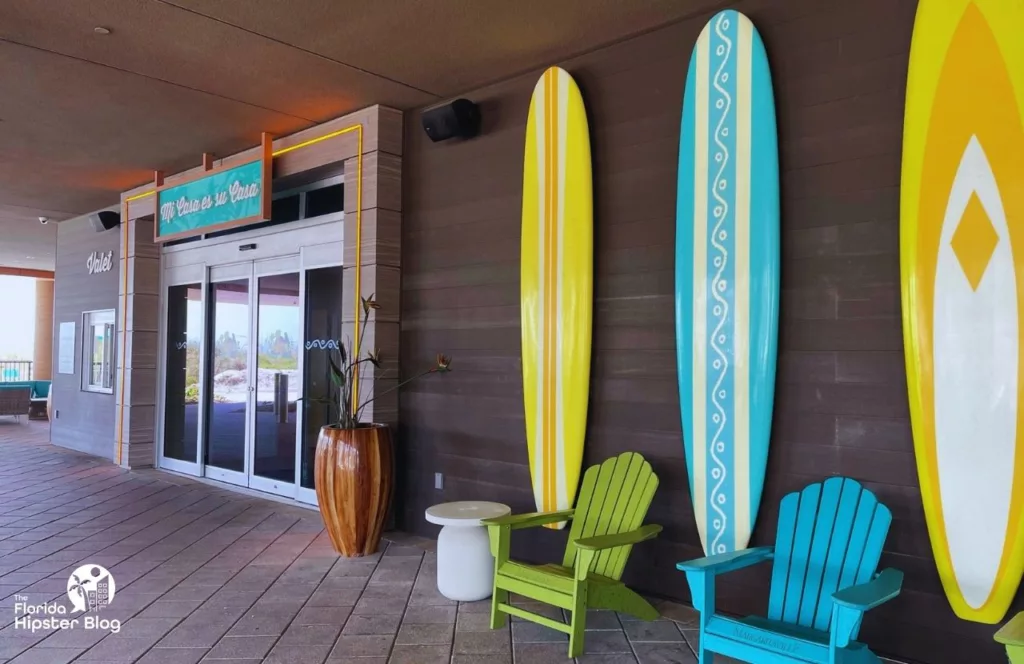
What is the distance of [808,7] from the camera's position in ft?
10.8

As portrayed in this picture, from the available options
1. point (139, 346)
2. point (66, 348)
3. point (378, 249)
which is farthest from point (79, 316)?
point (378, 249)

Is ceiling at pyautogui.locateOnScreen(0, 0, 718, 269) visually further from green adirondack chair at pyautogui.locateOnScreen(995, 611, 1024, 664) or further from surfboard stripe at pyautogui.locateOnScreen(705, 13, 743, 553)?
green adirondack chair at pyautogui.locateOnScreen(995, 611, 1024, 664)

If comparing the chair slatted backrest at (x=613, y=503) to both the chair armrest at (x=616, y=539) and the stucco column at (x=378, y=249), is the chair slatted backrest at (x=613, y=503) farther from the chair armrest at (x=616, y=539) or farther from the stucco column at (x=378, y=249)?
the stucco column at (x=378, y=249)

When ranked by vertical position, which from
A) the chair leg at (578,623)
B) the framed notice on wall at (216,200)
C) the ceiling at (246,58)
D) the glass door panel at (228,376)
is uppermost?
the ceiling at (246,58)

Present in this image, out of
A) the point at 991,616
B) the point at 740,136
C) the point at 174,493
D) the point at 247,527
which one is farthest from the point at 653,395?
the point at 174,493

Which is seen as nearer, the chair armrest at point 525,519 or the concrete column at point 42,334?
the chair armrest at point 525,519

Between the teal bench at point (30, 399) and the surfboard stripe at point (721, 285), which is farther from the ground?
the surfboard stripe at point (721, 285)

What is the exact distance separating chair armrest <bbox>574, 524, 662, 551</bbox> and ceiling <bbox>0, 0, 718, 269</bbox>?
249 cm

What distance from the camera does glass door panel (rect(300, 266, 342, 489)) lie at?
5.59 metres

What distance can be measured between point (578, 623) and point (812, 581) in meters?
0.93

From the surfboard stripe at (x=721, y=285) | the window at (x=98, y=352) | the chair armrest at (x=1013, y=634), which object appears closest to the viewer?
the chair armrest at (x=1013, y=634)

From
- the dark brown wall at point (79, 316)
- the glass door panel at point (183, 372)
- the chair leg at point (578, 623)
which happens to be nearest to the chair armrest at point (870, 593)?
the chair leg at point (578, 623)

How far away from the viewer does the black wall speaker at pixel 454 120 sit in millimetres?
4590

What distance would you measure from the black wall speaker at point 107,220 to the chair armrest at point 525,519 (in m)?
6.71
